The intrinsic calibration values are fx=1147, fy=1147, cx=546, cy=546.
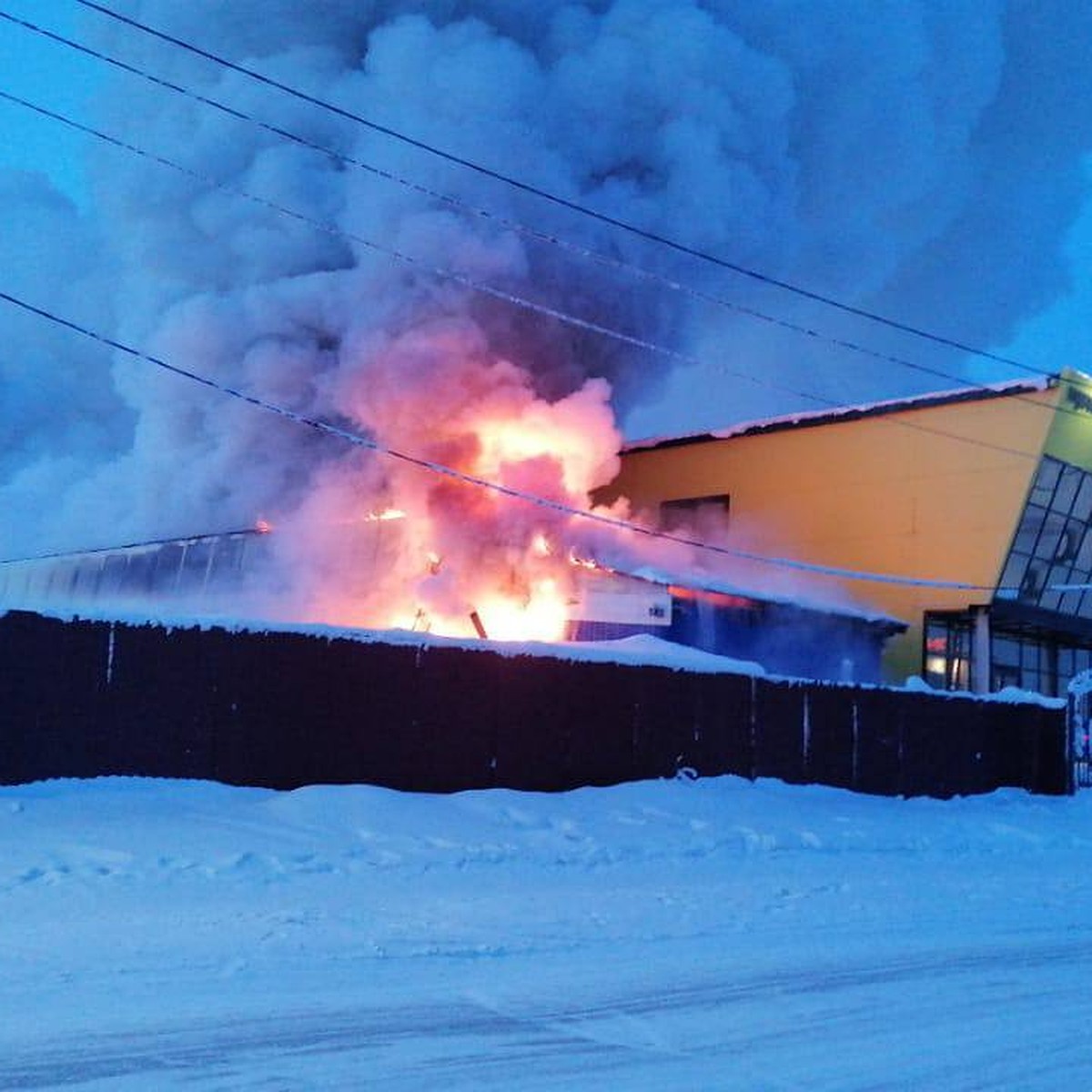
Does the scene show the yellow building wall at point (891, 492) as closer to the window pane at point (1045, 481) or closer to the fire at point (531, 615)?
the window pane at point (1045, 481)

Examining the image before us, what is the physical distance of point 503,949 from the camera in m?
6.21

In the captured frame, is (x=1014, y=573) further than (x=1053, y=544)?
No

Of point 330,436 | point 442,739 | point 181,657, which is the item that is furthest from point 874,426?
point 181,657

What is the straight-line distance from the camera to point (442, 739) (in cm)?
1198

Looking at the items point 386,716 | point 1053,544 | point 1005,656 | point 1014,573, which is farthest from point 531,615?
point 1005,656

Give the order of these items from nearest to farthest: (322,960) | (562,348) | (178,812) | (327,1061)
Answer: (327,1061)
(322,960)
(178,812)
(562,348)

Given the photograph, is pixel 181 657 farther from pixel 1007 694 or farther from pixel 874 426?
pixel 874 426

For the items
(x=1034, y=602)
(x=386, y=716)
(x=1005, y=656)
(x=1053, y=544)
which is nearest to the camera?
(x=386, y=716)

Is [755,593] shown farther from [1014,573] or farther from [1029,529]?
[1029,529]

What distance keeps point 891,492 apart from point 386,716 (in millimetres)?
19281

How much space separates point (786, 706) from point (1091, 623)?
18977mm

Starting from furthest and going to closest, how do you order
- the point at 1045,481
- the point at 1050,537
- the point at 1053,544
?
1. the point at 1053,544
2. the point at 1050,537
3. the point at 1045,481

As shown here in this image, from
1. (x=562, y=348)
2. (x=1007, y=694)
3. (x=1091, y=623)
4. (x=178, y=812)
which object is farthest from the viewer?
(x=1091, y=623)

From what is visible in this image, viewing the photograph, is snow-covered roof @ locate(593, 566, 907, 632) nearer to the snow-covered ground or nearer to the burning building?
the burning building
